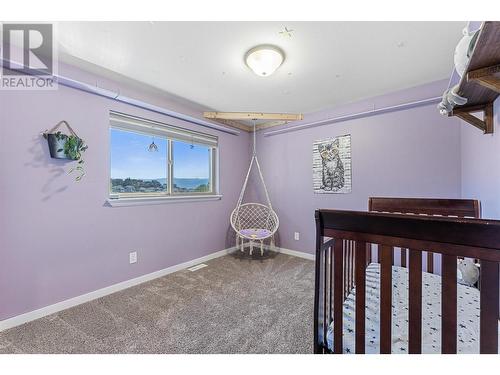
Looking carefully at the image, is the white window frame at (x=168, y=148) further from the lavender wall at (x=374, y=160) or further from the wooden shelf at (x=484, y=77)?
the wooden shelf at (x=484, y=77)

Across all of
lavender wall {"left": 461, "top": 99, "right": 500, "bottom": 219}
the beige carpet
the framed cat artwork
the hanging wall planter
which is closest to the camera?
lavender wall {"left": 461, "top": 99, "right": 500, "bottom": 219}

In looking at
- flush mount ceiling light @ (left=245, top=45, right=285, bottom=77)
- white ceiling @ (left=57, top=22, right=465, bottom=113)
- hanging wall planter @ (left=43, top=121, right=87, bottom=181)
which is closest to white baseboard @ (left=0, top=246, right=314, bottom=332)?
Answer: hanging wall planter @ (left=43, top=121, right=87, bottom=181)

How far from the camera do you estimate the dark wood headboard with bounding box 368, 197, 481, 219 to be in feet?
5.19

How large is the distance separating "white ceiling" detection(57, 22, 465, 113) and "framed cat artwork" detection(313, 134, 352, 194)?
66 cm

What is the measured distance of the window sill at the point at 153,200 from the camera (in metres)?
2.27

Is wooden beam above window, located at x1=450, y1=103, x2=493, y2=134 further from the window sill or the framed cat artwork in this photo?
the window sill

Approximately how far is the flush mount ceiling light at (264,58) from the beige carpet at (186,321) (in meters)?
2.03

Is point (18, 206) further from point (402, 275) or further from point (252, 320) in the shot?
point (402, 275)

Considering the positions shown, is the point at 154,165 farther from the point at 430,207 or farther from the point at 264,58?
the point at 430,207

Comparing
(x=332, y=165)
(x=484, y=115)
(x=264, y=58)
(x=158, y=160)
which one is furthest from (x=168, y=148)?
(x=484, y=115)

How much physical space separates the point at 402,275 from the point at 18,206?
2.91 metres

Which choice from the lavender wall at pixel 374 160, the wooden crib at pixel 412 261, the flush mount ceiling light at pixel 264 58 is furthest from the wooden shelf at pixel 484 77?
the flush mount ceiling light at pixel 264 58

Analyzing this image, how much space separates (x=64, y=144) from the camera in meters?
1.82

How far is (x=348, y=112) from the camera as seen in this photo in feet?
9.39
